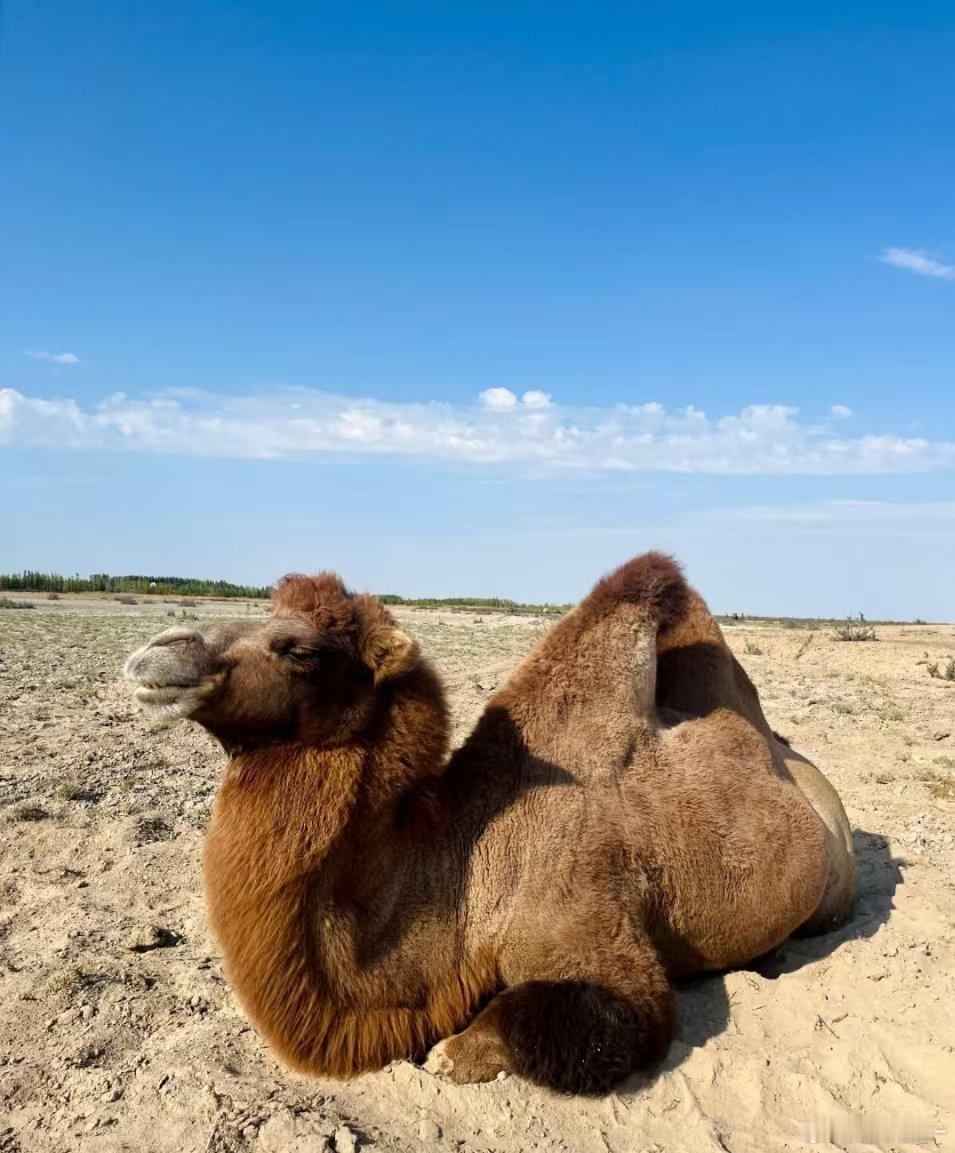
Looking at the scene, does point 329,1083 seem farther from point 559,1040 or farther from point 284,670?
point 284,670

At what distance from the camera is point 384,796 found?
404cm

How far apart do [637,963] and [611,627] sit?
1661 mm

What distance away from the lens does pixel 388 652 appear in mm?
4195

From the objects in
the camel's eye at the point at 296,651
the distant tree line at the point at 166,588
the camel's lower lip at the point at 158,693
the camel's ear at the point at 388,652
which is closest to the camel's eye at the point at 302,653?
the camel's eye at the point at 296,651

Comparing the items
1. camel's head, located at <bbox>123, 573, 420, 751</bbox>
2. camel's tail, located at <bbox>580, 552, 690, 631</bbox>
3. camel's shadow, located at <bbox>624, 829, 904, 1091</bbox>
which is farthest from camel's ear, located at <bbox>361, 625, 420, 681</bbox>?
camel's shadow, located at <bbox>624, 829, 904, 1091</bbox>

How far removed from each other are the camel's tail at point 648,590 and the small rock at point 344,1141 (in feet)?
8.71

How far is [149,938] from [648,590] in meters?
3.31

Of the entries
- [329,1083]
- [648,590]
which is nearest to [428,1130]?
[329,1083]

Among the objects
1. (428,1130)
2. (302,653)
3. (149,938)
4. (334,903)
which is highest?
(302,653)

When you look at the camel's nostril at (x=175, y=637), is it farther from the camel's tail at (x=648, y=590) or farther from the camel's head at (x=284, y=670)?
the camel's tail at (x=648, y=590)

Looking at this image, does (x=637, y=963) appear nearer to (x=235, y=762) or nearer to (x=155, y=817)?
(x=235, y=762)

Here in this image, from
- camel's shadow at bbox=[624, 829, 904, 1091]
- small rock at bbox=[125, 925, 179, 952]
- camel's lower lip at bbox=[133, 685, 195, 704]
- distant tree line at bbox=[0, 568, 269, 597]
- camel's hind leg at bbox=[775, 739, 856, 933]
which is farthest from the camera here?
distant tree line at bbox=[0, 568, 269, 597]

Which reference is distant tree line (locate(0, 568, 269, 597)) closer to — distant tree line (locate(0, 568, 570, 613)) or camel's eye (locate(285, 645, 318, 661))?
distant tree line (locate(0, 568, 570, 613))

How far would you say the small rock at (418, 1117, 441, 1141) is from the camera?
139 inches
